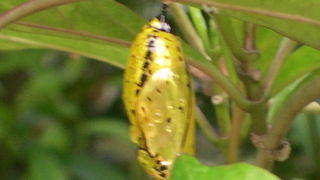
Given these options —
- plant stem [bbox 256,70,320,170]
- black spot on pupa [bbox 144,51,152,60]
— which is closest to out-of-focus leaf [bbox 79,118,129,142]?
plant stem [bbox 256,70,320,170]

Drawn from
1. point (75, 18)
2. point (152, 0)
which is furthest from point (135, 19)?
point (152, 0)

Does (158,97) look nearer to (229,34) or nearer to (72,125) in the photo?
(229,34)

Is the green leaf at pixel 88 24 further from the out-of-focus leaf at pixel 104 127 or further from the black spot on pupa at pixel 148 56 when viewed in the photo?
the out-of-focus leaf at pixel 104 127

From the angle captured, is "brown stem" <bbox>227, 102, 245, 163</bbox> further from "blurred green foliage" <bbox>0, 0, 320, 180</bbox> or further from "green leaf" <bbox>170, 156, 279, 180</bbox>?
"blurred green foliage" <bbox>0, 0, 320, 180</bbox>

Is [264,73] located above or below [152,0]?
above

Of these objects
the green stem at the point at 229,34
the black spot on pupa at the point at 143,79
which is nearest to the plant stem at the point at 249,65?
the green stem at the point at 229,34

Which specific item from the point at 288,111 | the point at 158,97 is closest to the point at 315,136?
the point at 288,111

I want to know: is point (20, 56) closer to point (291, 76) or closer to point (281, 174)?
point (281, 174)
